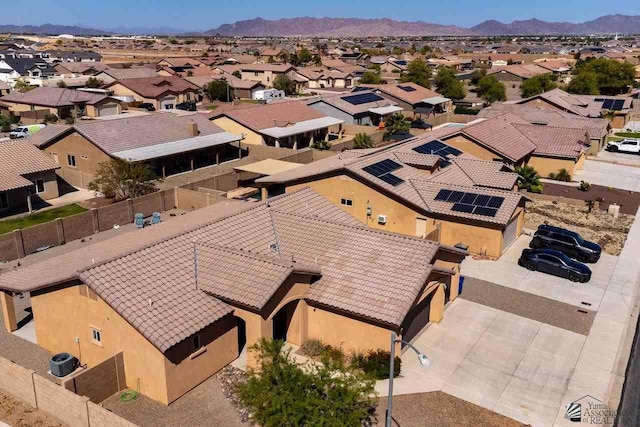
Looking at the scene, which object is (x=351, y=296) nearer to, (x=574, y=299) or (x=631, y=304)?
(x=574, y=299)

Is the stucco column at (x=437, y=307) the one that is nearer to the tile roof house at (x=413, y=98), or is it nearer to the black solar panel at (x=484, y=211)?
the black solar panel at (x=484, y=211)

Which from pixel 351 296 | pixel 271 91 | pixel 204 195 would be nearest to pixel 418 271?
pixel 351 296

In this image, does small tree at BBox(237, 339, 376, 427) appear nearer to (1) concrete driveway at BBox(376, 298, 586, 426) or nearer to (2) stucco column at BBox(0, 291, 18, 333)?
(1) concrete driveway at BBox(376, 298, 586, 426)

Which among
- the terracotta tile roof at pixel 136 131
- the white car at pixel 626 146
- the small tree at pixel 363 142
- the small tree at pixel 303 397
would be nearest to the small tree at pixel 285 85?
the small tree at pixel 363 142

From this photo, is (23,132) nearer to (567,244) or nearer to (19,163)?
(19,163)

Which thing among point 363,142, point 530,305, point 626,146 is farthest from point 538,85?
point 530,305
